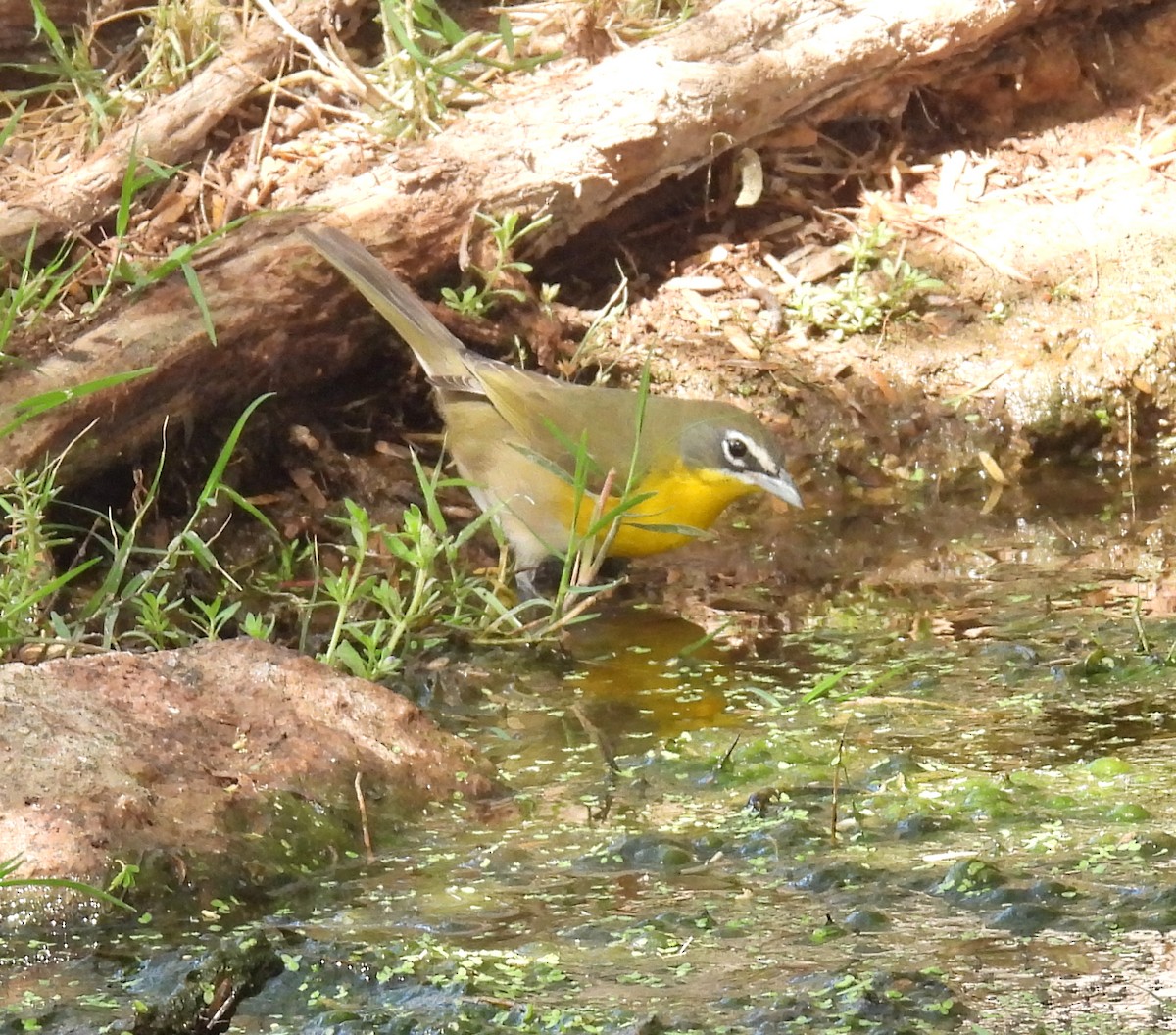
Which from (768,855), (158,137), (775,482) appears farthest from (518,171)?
(768,855)

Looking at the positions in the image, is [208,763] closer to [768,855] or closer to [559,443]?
[768,855]

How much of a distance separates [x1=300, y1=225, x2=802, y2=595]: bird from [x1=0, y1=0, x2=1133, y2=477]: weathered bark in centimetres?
29

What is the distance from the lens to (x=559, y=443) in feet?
17.4

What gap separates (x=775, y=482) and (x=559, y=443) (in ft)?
2.41

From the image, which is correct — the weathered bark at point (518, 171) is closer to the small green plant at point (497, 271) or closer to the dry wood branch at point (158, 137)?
the small green plant at point (497, 271)

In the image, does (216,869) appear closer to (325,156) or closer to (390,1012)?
(390,1012)

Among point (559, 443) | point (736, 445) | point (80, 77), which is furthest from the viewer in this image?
point (80, 77)

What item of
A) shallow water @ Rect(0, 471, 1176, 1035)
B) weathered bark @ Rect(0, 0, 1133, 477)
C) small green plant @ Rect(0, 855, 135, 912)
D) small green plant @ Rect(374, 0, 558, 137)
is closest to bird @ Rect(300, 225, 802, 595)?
weathered bark @ Rect(0, 0, 1133, 477)

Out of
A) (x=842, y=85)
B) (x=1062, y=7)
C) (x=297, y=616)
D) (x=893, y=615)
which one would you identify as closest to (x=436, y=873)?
(x=297, y=616)

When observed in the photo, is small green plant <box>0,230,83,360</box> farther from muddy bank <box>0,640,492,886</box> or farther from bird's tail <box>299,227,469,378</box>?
muddy bank <box>0,640,492,886</box>

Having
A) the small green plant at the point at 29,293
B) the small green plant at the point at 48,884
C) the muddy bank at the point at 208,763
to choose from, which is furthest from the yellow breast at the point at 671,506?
the small green plant at the point at 48,884

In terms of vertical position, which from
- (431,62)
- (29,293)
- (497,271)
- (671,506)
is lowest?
(671,506)

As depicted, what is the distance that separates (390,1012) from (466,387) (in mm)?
3275

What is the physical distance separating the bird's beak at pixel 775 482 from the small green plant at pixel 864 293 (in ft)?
5.53
